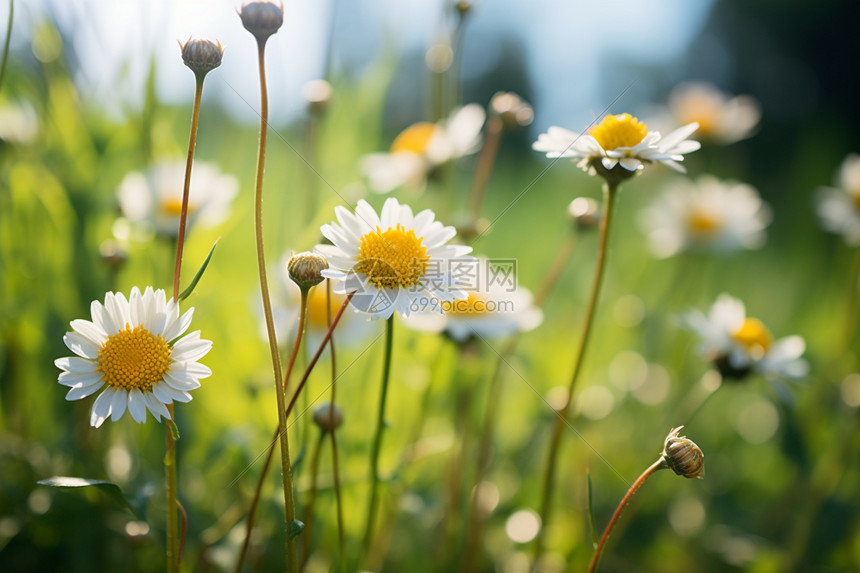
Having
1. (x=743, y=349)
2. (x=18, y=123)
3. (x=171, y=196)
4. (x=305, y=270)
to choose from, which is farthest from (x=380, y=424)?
(x=18, y=123)

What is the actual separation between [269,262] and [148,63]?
329mm

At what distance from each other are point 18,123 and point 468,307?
776mm

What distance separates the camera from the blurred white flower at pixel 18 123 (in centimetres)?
92

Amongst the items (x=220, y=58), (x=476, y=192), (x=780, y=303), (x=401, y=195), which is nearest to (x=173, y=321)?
(x=220, y=58)

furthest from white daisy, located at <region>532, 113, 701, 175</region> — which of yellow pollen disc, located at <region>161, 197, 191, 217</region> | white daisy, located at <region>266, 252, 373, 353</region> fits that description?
yellow pollen disc, located at <region>161, 197, 191, 217</region>

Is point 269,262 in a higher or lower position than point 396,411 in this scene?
higher

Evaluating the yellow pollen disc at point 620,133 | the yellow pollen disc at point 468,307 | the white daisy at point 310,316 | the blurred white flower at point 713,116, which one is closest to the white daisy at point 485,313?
the yellow pollen disc at point 468,307

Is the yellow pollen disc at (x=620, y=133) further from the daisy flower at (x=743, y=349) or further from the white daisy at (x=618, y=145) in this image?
the daisy flower at (x=743, y=349)

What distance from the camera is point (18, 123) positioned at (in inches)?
38.7

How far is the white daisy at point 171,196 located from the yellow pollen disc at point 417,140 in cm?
30

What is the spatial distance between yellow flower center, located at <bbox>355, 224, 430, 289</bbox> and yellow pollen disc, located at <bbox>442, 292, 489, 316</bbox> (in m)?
0.26

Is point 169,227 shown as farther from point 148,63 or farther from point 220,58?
point 220,58

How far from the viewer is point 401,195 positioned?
4.78ft

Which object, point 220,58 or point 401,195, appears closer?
point 220,58
